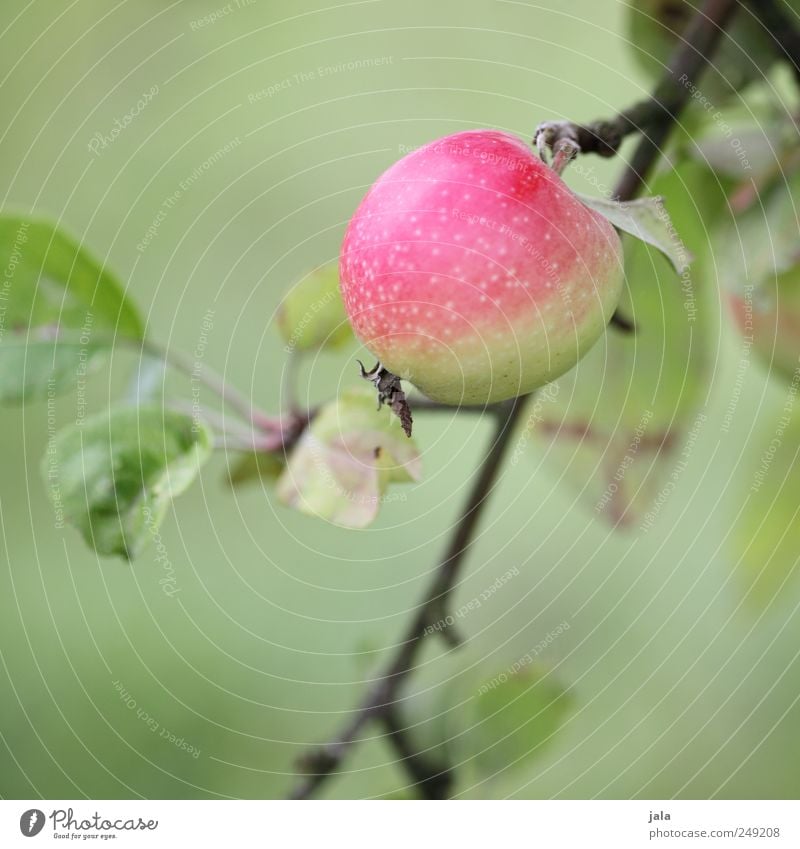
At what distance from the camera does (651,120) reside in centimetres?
46

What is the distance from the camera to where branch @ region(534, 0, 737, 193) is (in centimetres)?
38

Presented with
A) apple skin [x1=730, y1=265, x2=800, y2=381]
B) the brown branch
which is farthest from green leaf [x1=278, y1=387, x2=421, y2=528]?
apple skin [x1=730, y1=265, x2=800, y2=381]

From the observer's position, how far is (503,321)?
1.11 feet

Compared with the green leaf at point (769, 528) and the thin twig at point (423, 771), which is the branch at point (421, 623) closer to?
the thin twig at point (423, 771)

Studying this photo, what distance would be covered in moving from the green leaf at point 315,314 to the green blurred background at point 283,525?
0.29 m

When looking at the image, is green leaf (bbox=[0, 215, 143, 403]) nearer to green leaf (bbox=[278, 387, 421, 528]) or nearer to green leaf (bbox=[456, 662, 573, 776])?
green leaf (bbox=[278, 387, 421, 528])

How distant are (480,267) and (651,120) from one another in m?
0.18

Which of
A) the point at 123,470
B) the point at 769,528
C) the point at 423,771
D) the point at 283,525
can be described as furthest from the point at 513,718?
the point at 283,525

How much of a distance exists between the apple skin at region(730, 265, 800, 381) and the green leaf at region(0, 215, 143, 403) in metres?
0.37

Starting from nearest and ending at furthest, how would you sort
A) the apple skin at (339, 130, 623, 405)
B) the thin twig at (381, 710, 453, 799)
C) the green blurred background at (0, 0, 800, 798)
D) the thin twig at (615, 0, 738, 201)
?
1. the apple skin at (339, 130, 623, 405)
2. the thin twig at (615, 0, 738, 201)
3. the thin twig at (381, 710, 453, 799)
4. the green blurred background at (0, 0, 800, 798)

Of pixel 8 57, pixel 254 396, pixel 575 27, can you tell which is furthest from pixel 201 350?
pixel 575 27
